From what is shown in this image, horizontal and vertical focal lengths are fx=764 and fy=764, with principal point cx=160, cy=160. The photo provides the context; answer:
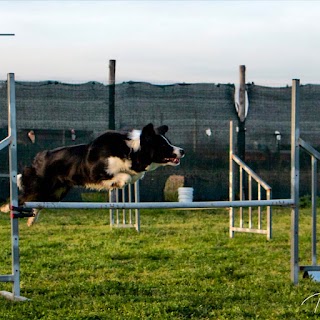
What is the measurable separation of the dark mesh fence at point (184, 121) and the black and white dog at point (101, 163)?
16.5 feet

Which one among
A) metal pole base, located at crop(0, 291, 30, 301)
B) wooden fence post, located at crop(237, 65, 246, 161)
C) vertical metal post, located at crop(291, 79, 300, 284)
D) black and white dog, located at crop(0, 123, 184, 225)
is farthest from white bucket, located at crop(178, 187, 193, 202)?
metal pole base, located at crop(0, 291, 30, 301)

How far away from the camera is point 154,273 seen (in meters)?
6.08

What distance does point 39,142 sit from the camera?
11.2 m

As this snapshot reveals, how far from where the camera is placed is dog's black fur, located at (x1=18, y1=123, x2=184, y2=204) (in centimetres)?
580

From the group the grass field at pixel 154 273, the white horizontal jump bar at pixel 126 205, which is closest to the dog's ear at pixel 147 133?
the white horizontal jump bar at pixel 126 205

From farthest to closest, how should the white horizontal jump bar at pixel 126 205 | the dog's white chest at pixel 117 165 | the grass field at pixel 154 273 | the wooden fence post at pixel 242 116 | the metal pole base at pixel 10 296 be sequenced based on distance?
1. the wooden fence post at pixel 242 116
2. the dog's white chest at pixel 117 165
3. the white horizontal jump bar at pixel 126 205
4. the metal pole base at pixel 10 296
5. the grass field at pixel 154 273

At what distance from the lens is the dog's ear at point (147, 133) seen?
19.4 feet

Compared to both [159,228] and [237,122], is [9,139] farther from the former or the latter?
[237,122]

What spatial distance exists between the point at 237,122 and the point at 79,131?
252 centimetres

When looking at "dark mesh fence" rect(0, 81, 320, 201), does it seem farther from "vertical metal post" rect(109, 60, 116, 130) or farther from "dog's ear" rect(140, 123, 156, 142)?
"dog's ear" rect(140, 123, 156, 142)

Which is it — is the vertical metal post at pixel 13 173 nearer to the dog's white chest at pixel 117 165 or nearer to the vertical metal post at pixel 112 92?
the dog's white chest at pixel 117 165

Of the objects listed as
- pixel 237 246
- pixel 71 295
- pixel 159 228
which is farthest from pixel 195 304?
pixel 159 228

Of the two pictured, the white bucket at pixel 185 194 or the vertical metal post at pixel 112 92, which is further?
the vertical metal post at pixel 112 92

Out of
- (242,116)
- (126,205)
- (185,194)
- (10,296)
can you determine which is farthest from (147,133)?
(242,116)
